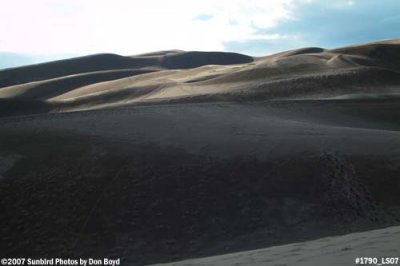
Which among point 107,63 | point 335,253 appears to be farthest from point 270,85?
point 107,63

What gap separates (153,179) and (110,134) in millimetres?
6475

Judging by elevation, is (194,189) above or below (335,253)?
below

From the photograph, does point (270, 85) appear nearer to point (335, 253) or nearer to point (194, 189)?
point (194, 189)

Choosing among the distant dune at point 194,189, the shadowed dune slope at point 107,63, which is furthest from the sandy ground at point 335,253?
the shadowed dune slope at point 107,63

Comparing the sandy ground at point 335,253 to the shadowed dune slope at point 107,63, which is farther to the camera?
the shadowed dune slope at point 107,63

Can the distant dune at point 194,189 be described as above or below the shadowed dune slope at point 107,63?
below

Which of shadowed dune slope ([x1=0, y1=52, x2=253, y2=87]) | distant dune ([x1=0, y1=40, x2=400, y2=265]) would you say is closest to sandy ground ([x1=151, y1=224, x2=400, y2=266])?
distant dune ([x1=0, y1=40, x2=400, y2=265])

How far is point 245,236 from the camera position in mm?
15711

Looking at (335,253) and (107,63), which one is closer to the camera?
(335,253)

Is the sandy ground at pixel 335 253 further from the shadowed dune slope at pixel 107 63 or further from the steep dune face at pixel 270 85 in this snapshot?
the shadowed dune slope at pixel 107 63

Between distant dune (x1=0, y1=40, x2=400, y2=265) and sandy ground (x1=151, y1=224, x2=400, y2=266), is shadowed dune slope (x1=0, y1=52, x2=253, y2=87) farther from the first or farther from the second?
sandy ground (x1=151, y1=224, x2=400, y2=266)

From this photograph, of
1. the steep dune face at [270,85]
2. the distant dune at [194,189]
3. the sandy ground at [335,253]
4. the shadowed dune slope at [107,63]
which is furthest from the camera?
the shadowed dune slope at [107,63]

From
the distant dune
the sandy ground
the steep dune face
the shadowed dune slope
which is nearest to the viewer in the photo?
the sandy ground

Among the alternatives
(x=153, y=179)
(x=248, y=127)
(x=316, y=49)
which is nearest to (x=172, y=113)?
(x=248, y=127)
